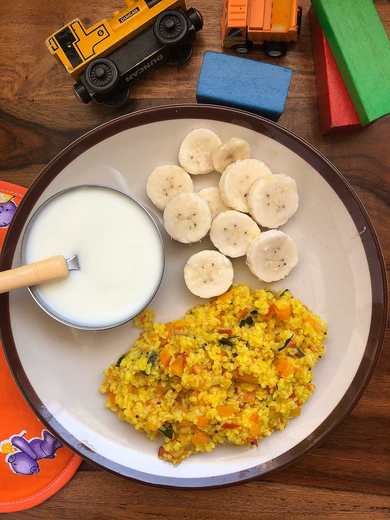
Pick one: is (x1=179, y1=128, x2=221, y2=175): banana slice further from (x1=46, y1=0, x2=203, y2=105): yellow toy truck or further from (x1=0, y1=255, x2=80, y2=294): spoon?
(x1=0, y1=255, x2=80, y2=294): spoon

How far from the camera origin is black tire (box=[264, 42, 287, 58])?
162cm

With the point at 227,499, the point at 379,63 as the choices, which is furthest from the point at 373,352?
the point at 379,63

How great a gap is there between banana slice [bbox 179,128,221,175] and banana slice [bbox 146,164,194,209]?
0.03 m

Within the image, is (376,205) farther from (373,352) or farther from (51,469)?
(51,469)

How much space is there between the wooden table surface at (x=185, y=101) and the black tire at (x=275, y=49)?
0.11 feet

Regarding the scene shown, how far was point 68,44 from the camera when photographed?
156 centimetres

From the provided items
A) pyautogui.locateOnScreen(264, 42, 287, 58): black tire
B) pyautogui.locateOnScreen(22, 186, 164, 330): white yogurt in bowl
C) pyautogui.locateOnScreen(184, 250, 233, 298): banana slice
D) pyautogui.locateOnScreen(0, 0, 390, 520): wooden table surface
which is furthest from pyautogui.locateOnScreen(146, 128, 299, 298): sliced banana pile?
pyautogui.locateOnScreen(264, 42, 287, 58): black tire

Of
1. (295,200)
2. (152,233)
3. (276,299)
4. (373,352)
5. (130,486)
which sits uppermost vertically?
(152,233)

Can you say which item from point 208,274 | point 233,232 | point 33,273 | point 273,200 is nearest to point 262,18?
point 273,200

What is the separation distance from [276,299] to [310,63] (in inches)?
30.6

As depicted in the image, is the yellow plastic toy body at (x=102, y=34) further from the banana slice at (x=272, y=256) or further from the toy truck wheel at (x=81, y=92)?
the banana slice at (x=272, y=256)

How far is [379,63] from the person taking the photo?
5.03 feet

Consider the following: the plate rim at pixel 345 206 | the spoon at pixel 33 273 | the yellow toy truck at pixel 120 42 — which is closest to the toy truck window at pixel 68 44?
the yellow toy truck at pixel 120 42

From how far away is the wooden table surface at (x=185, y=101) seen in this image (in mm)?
1662
